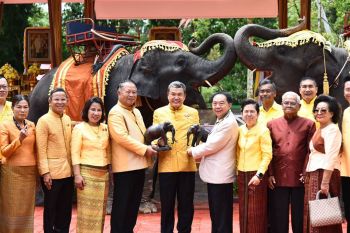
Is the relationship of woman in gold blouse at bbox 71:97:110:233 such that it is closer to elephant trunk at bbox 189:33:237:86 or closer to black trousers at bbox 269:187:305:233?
black trousers at bbox 269:187:305:233

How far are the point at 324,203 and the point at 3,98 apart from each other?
9.20 ft

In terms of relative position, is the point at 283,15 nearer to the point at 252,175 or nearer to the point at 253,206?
the point at 252,175

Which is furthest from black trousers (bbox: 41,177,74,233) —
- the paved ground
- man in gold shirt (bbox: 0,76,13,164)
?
the paved ground

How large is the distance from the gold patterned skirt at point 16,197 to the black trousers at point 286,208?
205 cm

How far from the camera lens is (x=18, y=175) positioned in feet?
18.4

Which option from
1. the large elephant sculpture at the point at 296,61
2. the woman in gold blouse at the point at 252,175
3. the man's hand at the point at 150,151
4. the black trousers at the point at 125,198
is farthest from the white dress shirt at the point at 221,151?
the large elephant sculpture at the point at 296,61

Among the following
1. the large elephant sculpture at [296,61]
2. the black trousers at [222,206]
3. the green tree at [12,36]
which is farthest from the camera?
the green tree at [12,36]

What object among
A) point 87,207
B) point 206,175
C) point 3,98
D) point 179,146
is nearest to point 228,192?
point 206,175

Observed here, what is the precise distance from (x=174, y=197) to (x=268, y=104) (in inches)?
45.8

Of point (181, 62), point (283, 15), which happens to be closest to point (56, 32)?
point (181, 62)

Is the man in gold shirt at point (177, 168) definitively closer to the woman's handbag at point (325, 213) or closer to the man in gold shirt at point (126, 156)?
the man in gold shirt at point (126, 156)

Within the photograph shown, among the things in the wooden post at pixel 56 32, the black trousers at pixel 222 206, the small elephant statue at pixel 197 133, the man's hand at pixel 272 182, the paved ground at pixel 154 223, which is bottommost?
the paved ground at pixel 154 223

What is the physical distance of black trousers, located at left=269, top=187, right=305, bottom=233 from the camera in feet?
17.9

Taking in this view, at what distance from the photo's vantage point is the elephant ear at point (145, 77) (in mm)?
8023
